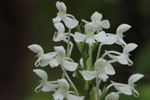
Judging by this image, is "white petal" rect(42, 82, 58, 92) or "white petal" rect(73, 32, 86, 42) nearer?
"white petal" rect(73, 32, 86, 42)

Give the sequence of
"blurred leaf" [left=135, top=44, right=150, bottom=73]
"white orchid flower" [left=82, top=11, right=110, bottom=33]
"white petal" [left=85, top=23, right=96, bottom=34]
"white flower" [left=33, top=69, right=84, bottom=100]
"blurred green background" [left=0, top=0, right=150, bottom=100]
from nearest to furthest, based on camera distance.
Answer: "white flower" [left=33, top=69, right=84, bottom=100] → "white petal" [left=85, top=23, right=96, bottom=34] → "white orchid flower" [left=82, top=11, right=110, bottom=33] → "blurred leaf" [left=135, top=44, right=150, bottom=73] → "blurred green background" [left=0, top=0, right=150, bottom=100]

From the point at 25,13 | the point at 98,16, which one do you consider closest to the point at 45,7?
the point at 25,13

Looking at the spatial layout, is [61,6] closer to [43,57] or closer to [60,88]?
[43,57]

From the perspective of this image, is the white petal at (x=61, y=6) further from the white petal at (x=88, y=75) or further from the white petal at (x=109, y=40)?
the white petal at (x=88, y=75)

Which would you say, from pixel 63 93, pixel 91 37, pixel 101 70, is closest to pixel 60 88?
pixel 63 93

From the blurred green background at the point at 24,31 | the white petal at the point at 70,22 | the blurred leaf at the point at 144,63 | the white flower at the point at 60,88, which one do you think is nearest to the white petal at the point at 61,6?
the white petal at the point at 70,22

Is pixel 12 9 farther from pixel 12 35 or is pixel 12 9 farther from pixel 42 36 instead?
pixel 42 36

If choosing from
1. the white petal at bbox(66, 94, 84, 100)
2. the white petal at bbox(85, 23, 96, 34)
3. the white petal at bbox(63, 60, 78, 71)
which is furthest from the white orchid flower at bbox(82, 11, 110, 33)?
the white petal at bbox(66, 94, 84, 100)

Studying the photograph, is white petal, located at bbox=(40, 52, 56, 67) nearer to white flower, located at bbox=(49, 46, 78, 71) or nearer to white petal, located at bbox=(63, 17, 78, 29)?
white flower, located at bbox=(49, 46, 78, 71)
